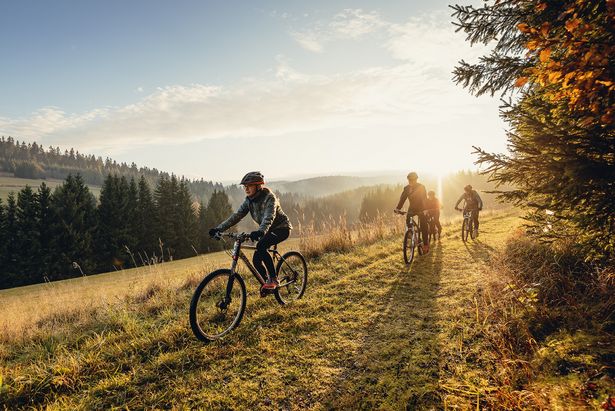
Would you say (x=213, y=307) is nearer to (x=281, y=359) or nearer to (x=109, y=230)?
(x=281, y=359)

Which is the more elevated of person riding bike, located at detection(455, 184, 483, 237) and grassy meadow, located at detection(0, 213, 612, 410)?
person riding bike, located at detection(455, 184, 483, 237)

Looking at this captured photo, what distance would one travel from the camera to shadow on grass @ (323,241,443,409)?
3440mm

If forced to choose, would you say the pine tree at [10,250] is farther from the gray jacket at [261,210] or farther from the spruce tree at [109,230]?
the gray jacket at [261,210]

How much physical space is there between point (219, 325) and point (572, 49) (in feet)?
19.3

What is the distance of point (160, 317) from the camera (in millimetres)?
6523

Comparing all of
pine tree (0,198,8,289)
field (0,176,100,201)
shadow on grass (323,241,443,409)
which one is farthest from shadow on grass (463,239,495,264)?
field (0,176,100,201)

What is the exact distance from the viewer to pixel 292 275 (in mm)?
7012

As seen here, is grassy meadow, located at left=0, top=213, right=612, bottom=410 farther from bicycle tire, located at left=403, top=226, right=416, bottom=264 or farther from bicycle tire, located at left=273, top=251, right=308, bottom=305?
bicycle tire, located at left=403, top=226, right=416, bottom=264

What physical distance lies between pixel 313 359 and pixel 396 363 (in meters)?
1.12

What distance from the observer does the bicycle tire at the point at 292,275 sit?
6.82 m

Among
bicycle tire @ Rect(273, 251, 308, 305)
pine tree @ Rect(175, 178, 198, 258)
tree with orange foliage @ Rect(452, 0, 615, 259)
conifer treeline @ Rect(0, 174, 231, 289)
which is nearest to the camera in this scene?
tree with orange foliage @ Rect(452, 0, 615, 259)

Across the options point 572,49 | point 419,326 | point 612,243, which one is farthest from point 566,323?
point 572,49

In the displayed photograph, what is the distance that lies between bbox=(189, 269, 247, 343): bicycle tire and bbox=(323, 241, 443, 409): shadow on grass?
7.24 ft

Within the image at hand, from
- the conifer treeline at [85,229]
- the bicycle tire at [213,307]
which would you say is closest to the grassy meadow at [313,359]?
the bicycle tire at [213,307]
